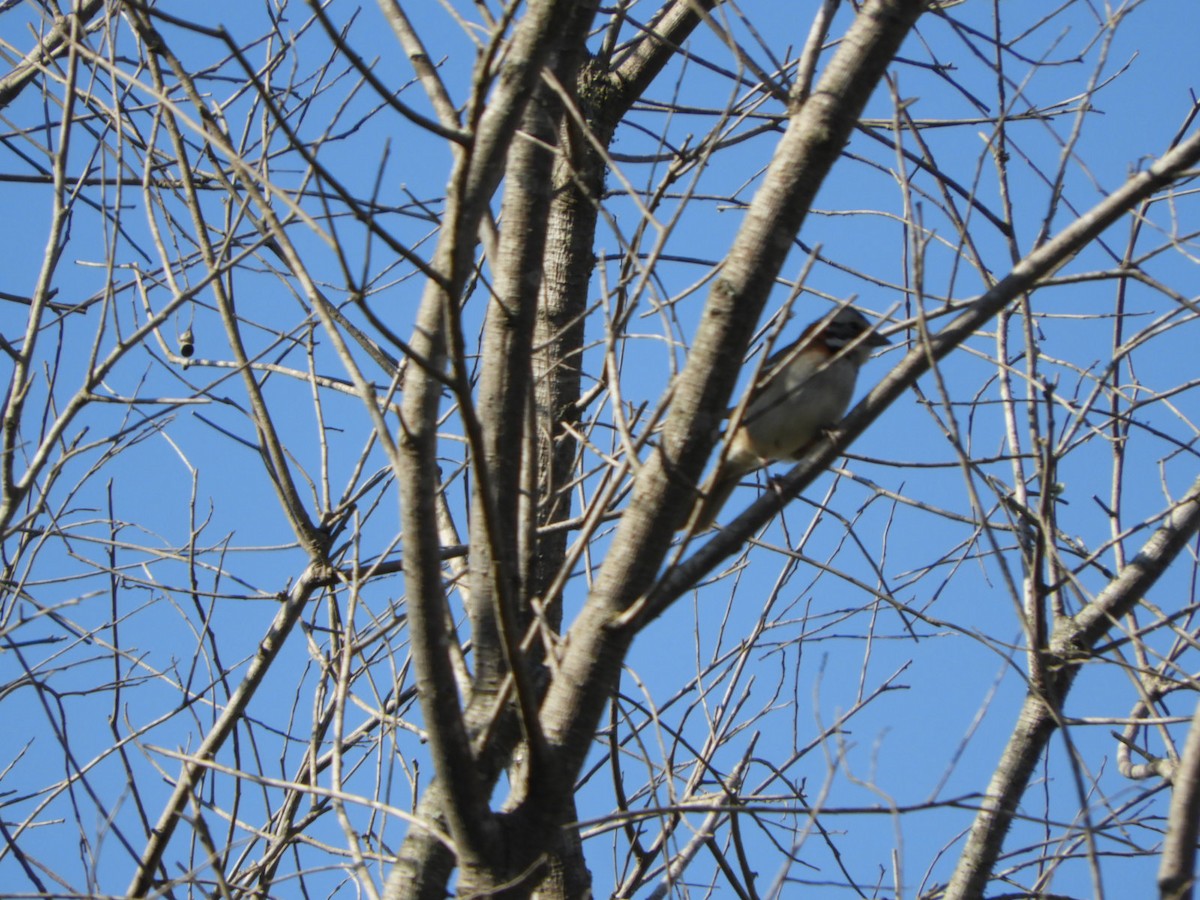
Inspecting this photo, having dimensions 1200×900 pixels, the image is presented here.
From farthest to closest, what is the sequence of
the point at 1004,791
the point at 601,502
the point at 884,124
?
the point at 884,124 < the point at 1004,791 < the point at 601,502

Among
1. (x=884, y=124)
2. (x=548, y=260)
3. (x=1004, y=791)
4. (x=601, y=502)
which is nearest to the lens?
(x=601, y=502)

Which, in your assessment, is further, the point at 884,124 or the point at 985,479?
the point at 884,124

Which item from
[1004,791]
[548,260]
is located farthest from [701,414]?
[548,260]

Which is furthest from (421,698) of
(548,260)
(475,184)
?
(548,260)

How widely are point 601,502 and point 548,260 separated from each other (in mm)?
1812

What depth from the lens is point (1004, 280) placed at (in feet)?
7.25

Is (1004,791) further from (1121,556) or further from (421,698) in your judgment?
(421,698)

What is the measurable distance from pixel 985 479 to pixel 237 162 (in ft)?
6.19

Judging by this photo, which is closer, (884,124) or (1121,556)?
(1121,556)

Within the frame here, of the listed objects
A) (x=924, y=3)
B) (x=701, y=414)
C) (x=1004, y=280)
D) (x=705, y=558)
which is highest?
(x=924, y=3)

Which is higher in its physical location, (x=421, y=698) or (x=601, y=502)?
(x=601, y=502)

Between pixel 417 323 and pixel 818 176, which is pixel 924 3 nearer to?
pixel 818 176

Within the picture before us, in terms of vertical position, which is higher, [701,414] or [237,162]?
[237,162]

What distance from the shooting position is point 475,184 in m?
1.94
